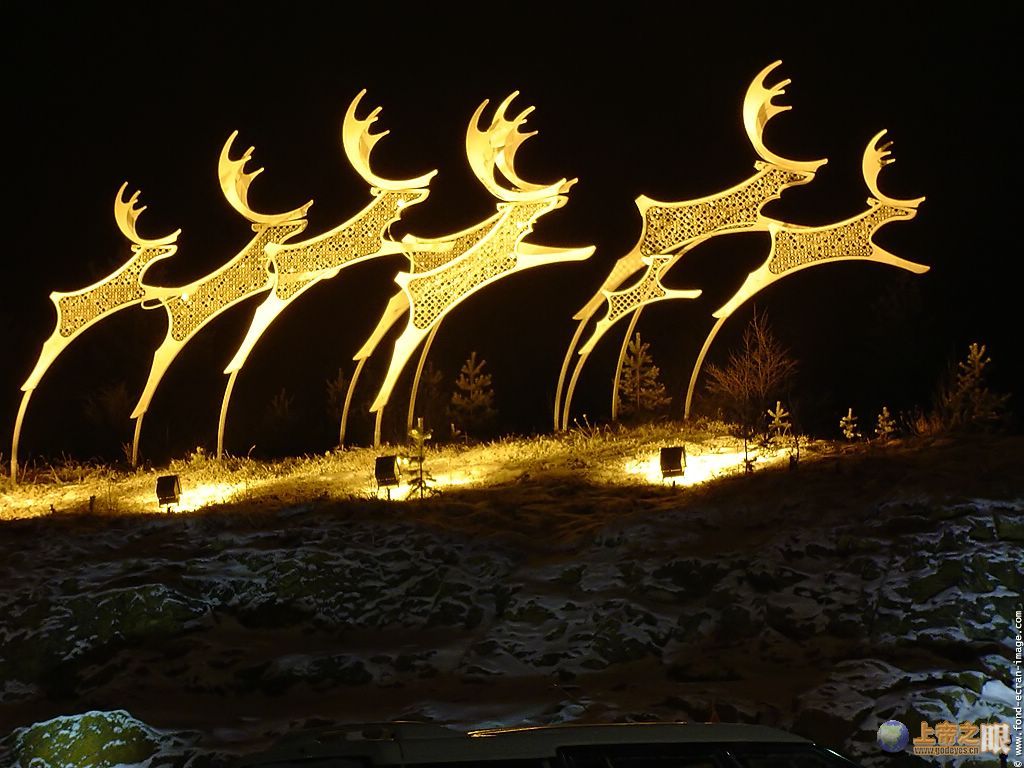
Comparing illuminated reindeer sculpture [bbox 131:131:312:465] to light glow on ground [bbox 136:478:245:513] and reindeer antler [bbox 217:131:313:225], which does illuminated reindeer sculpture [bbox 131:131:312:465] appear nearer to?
reindeer antler [bbox 217:131:313:225]

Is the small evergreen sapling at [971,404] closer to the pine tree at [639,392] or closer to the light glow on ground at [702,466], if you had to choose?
the light glow on ground at [702,466]

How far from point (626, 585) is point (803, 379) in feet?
59.4

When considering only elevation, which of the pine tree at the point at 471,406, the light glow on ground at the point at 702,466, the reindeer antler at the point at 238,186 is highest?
the reindeer antler at the point at 238,186

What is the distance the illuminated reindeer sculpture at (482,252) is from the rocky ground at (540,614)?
14.8 feet

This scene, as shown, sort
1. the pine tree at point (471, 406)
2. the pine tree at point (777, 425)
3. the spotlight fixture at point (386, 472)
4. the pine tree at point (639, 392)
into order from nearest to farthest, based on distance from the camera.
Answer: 1. the spotlight fixture at point (386, 472)
2. the pine tree at point (777, 425)
3. the pine tree at point (639, 392)
4. the pine tree at point (471, 406)

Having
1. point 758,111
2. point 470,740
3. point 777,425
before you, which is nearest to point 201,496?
point 777,425

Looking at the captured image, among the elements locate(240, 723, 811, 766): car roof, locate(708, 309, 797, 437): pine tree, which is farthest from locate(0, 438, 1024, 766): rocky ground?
locate(240, 723, 811, 766): car roof

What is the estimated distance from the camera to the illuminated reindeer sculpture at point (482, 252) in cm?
1641

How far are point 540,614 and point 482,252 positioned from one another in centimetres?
784

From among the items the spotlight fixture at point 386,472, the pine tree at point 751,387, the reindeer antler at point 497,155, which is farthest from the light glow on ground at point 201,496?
the pine tree at point 751,387

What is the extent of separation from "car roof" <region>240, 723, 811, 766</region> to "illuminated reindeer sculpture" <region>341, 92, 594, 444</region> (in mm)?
12164

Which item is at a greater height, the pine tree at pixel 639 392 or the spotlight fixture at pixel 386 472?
the pine tree at pixel 639 392

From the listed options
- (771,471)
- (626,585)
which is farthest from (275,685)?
(771,471)

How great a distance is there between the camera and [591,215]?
41.7 meters
